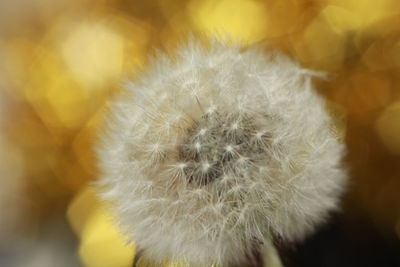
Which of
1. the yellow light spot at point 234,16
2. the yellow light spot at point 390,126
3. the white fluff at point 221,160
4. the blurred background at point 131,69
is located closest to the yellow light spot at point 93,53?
the blurred background at point 131,69

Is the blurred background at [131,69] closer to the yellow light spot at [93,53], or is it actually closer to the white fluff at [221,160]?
the yellow light spot at [93,53]

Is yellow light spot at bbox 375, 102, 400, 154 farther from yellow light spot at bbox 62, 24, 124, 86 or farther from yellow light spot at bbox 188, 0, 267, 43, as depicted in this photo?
yellow light spot at bbox 62, 24, 124, 86

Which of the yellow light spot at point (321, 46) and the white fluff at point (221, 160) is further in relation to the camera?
the yellow light spot at point (321, 46)

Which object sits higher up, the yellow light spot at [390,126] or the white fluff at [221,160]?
the yellow light spot at [390,126]

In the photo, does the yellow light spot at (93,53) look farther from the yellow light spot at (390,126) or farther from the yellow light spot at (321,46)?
the yellow light spot at (390,126)

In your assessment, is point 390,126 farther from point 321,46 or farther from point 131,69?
point 131,69

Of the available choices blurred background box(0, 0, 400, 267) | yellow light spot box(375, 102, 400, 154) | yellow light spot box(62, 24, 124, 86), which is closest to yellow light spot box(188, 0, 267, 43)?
blurred background box(0, 0, 400, 267)

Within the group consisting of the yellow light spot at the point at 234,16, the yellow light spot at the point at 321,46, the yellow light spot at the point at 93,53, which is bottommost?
the yellow light spot at the point at 93,53
